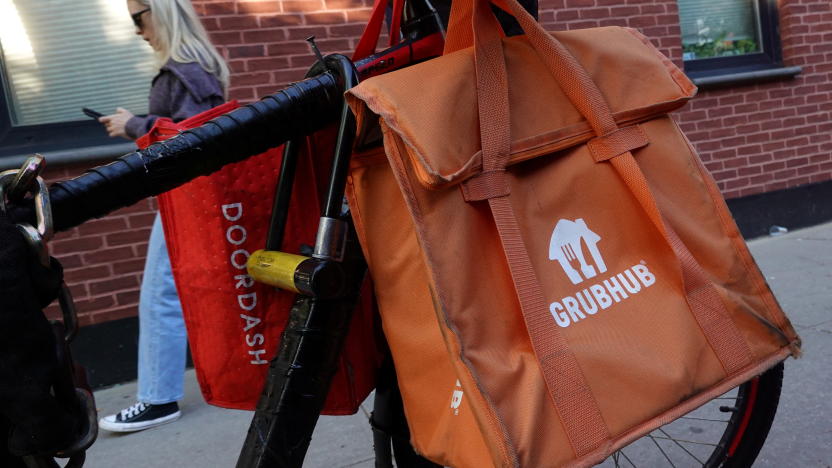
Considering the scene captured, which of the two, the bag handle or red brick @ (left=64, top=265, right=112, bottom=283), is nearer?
the bag handle

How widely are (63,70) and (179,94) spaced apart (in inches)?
61.9

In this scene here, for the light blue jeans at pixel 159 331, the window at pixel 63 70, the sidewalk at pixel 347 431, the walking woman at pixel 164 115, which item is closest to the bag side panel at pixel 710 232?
the sidewalk at pixel 347 431

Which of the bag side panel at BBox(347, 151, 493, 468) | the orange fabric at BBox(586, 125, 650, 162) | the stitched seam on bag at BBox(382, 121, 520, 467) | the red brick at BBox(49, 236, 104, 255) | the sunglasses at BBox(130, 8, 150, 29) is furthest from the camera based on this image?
the red brick at BBox(49, 236, 104, 255)

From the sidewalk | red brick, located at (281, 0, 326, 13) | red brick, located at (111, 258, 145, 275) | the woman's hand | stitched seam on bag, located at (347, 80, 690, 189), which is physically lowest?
the sidewalk

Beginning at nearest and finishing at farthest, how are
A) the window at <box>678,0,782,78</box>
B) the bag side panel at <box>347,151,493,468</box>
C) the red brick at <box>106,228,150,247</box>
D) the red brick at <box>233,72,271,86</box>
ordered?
1. the bag side panel at <box>347,151,493,468</box>
2. the red brick at <box>106,228,150,247</box>
3. the red brick at <box>233,72,271,86</box>
4. the window at <box>678,0,782,78</box>

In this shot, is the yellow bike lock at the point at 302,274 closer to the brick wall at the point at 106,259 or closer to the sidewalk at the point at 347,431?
the sidewalk at the point at 347,431

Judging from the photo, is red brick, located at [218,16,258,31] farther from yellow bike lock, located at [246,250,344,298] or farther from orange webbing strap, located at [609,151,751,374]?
orange webbing strap, located at [609,151,751,374]

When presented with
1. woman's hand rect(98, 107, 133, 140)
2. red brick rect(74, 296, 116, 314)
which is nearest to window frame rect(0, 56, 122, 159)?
red brick rect(74, 296, 116, 314)

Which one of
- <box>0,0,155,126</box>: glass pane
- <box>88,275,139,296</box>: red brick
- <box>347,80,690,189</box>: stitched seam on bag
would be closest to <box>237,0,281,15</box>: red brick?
<box>0,0,155,126</box>: glass pane

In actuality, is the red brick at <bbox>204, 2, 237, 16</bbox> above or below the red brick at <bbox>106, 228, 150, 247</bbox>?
above

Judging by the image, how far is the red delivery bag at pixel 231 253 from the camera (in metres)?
1.32

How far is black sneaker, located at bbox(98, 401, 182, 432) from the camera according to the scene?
3092mm

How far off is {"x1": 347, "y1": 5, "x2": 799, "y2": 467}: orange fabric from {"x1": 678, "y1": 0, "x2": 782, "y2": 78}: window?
4698 millimetres

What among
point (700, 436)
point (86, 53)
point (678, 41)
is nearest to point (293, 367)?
point (700, 436)
